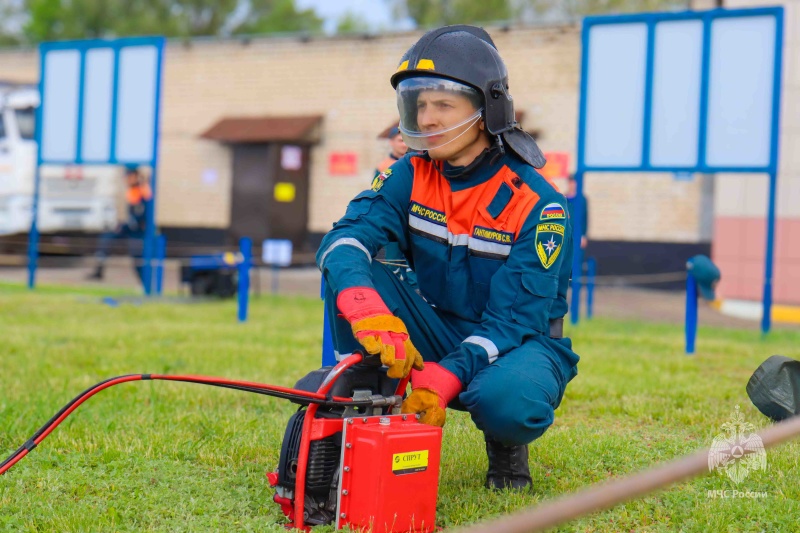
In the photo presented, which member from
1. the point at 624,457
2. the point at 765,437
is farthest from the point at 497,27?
the point at 765,437

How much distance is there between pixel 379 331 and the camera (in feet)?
9.54

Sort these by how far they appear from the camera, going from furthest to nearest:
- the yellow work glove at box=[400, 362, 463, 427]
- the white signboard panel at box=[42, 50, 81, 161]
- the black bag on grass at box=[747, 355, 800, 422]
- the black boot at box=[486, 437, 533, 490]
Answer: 1. the white signboard panel at box=[42, 50, 81, 161]
2. the black bag on grass at box=[747, 355, 800, 422]
3. the black boot at box=[486, 437, 533, 490]
4. the yellow work glove at box=[400, 362, 463, 427]

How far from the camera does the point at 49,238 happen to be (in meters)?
18.3

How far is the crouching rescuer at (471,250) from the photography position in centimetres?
319

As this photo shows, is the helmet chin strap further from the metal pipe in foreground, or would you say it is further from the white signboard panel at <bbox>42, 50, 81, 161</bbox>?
the white signboard panel at <bbox>42, 50, 81, 161</bbox>

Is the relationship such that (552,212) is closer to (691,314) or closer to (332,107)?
(691,314)

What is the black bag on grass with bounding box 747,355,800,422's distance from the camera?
442 centimetres

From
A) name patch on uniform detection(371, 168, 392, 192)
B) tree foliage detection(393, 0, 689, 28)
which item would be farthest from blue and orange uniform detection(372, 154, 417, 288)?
tree foliage detection(393, 0, 689, 28)

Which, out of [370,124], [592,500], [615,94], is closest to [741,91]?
[615,94]

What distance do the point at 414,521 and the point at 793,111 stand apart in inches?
523

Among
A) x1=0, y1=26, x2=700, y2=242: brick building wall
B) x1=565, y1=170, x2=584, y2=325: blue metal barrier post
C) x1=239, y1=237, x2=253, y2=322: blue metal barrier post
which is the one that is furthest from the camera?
x1=0, y1=26, x2=700, y2=242: brick building wall

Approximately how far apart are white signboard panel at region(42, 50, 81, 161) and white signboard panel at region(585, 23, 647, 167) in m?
7.06

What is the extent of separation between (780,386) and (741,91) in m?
6.50

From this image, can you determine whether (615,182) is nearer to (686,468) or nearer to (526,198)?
(526,198)
